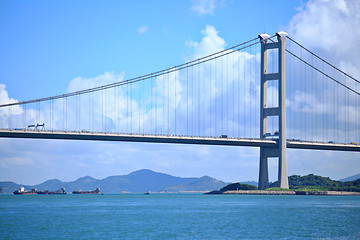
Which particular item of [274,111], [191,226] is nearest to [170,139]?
[274,111]

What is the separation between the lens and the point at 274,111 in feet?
313

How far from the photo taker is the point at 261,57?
10038cm

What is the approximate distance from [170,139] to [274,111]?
18.5 meters

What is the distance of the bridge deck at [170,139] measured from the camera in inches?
3031

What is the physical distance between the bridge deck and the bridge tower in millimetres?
1570

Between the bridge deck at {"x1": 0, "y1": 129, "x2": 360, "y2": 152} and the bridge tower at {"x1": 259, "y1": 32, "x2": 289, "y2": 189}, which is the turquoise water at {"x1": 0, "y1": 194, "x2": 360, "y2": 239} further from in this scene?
the bridge tower at {"x1": 259, "y1": 32, "x2": 289, "y2": 189}

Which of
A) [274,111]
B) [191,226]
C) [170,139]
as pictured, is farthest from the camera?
[274,111]

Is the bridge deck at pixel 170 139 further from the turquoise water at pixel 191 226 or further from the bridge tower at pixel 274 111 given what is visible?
the turquoise water at pixel 191 226

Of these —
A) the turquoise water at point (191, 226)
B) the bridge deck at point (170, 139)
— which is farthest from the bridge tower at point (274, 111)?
the turquoise water at point (191, 226)

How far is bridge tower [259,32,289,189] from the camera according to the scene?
9506 cm

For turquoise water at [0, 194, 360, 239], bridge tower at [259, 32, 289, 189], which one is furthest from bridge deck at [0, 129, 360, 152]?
turquoise water at [0, 194, 360, 239]

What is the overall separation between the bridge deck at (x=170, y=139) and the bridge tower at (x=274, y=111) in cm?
157

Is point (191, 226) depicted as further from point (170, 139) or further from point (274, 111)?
point (274, 111)

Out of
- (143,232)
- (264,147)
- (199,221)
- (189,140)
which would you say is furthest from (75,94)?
(143,232)
